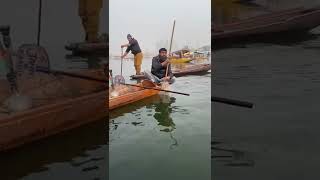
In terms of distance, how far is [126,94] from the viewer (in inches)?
127

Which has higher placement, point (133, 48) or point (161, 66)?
point (133, 48)

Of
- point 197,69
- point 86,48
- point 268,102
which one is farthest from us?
point 86,48

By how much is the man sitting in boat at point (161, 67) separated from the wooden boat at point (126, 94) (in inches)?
4.4

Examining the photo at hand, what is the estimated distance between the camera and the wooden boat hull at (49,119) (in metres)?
2.61

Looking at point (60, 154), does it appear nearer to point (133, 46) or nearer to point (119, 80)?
point (119, 80)

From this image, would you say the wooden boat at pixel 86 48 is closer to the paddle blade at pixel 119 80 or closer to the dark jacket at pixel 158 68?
the paddle blade at pixel 119 80

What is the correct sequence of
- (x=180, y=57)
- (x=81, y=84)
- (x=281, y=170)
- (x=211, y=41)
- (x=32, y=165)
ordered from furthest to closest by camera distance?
(x=81, y=84)
(x=180, y=57)
(x=211, y=41)
(x=32, y=165)
(x=281, y=170)

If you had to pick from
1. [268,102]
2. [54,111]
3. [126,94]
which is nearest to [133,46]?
[126,94]

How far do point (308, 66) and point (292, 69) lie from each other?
0.36 feet

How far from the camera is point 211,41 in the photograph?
2.85m

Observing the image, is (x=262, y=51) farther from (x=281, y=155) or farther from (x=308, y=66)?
(x=281, y=155)

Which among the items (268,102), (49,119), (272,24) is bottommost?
(49,119)

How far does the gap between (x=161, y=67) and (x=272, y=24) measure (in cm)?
95

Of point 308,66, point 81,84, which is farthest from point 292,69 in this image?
point 81,84
